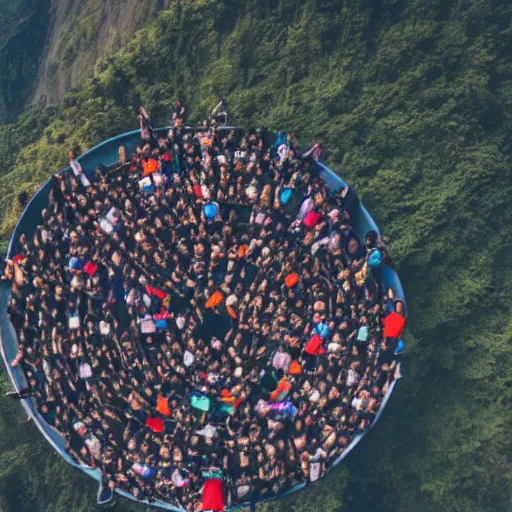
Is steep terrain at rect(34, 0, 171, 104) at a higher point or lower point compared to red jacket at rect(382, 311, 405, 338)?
higher

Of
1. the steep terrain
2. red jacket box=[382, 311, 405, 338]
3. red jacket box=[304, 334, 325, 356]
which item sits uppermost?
the steep terrain

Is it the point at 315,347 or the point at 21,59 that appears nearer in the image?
the point at 315,347

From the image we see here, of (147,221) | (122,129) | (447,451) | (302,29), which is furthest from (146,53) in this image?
(447,451)

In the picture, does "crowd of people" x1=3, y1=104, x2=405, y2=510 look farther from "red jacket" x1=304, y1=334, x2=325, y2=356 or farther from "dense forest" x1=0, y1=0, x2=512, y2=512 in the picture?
"dense forest" x1=0, y1=0, x2=512, y2=512

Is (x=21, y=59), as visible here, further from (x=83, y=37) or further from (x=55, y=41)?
(x=83, y=37)

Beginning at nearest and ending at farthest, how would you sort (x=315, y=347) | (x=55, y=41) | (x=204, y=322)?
(x=315, y=347), (x=204, y=322), (x=55, y=41)

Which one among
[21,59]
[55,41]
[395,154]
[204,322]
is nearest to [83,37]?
[55,41]

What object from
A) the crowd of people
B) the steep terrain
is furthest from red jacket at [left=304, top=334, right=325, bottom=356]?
the steep terrain
